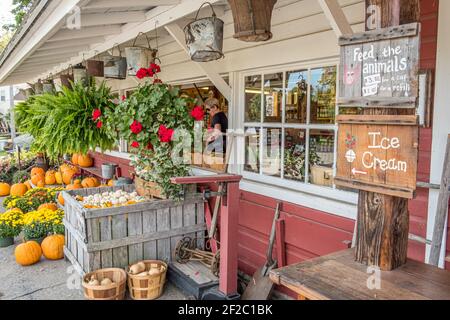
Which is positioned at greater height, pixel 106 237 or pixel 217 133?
pixel 217 133

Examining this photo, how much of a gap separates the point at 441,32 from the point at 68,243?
3614mm

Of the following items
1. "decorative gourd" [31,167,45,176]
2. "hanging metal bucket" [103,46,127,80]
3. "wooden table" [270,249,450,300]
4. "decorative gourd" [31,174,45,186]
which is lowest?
"decorative gourd" [31,174,45,186]

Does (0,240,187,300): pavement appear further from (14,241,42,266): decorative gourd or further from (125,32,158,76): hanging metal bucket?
(125,32,158,76): hanging metal bucket

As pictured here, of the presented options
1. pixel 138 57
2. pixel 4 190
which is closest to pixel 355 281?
pixel 138 57

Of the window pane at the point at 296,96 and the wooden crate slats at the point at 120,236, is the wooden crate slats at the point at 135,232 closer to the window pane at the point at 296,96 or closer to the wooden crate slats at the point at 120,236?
the wooden crate slats at the point at 120,236

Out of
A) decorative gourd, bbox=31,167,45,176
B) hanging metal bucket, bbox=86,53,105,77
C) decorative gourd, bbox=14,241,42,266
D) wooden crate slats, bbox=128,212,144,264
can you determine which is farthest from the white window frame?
decorative gourd, bbox=31,167,45,176

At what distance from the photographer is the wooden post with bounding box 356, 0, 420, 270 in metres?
1.42

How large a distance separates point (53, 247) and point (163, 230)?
1.37 meters

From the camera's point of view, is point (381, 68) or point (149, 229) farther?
point (149, 229)

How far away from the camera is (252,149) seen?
3.63 metres

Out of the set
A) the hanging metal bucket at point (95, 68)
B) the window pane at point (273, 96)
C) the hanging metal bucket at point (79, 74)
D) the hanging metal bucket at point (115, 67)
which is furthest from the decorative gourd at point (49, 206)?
the window pane at point (273, 96)

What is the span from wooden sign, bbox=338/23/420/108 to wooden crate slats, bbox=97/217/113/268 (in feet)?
7.71

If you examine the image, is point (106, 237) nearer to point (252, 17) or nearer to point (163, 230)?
point (163, 230)
